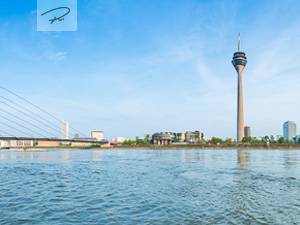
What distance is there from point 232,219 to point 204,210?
5.98 feet

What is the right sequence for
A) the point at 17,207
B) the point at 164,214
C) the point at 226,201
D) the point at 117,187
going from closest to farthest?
the point at 164,214 → the point at 17,207 → the point at 226,201 → the point at 117,187

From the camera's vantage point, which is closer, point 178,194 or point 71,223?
point 71,223

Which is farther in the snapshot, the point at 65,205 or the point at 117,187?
the point at 117,187

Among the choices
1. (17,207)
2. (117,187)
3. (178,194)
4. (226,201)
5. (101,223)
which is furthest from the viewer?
(117,187)

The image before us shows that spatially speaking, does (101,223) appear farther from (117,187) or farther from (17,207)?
(117,187)

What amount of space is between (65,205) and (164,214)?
6018 mm

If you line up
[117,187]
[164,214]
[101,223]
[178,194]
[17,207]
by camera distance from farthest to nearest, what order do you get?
[117,187] → [178,194] → [17,207] → [164,214] → [101,223]

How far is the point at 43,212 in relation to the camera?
42.4ft

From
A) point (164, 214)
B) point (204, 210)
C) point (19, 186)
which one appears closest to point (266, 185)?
point (204, 210)

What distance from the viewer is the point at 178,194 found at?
56.5ft

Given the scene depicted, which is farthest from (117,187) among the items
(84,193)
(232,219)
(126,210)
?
(232,219)

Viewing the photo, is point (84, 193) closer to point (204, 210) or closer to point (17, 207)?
point (17, 207)

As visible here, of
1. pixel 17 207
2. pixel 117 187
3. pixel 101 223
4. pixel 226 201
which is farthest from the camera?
pixel 117 187

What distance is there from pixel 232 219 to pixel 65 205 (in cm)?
931
